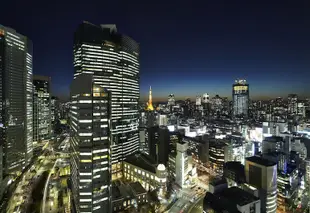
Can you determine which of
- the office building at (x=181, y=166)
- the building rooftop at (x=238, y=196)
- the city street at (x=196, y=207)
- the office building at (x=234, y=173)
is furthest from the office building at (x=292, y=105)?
the building rooftop at (x=238, y=196)

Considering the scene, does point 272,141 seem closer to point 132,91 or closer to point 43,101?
point 132,91

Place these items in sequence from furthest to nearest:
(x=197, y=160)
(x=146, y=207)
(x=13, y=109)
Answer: (x=197, y=160)
(x=13, y=109)
(x=146, y=207)

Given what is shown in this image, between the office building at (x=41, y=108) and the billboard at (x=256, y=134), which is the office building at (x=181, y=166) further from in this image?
the office building at (x=41, y=108)

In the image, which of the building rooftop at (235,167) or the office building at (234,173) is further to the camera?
the building rooftop at (235,167)

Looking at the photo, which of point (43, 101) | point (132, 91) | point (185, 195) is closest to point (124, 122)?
point (132, 91)

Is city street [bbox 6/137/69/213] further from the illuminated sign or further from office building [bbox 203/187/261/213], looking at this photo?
the illuminated sign

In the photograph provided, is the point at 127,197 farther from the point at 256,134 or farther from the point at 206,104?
the point at 206,104
